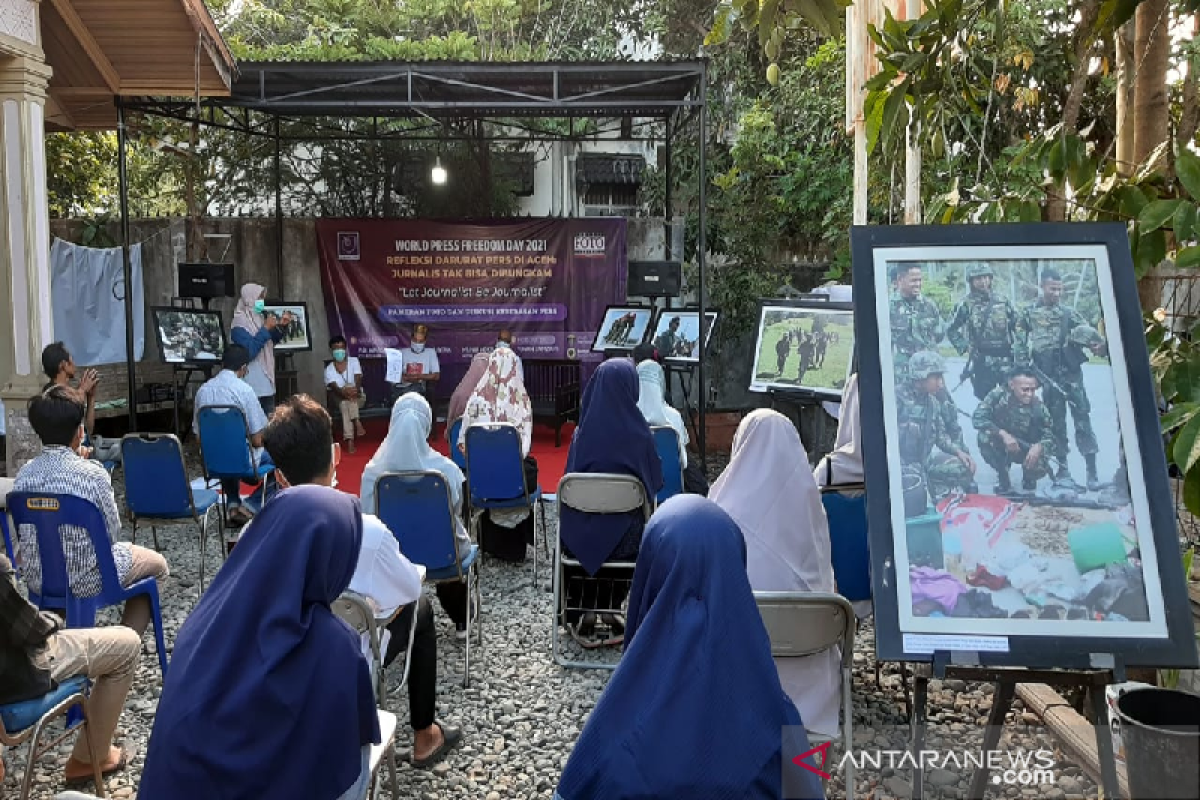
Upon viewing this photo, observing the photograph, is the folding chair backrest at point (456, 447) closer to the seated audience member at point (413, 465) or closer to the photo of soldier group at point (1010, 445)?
the seated audience member at point (413, 465)

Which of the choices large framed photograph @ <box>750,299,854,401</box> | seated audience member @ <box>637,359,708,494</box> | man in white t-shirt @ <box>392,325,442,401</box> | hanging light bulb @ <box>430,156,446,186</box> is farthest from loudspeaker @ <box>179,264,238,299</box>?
large framed photograph @ <box>750,299,854,401</box>

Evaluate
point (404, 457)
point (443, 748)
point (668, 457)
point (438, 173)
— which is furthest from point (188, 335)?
point (443, 748)

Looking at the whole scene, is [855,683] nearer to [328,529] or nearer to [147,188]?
[328,529]

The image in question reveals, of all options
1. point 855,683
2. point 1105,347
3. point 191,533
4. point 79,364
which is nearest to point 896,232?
point 1105,347

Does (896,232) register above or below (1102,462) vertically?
above

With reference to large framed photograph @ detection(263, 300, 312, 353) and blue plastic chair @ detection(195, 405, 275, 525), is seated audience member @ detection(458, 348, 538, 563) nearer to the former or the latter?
blue plastic chair @ detection(195, 405, 275, 525)

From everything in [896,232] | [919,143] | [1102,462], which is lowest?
[1102,462]

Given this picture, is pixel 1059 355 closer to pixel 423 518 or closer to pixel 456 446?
pixel 423 518

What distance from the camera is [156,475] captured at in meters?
5.32

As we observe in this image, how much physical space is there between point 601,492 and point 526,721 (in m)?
1.02

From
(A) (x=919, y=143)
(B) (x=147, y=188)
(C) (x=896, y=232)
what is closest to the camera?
(C) (x=896, y=232)

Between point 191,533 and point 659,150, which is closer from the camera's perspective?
point 191,533

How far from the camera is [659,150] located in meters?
14.9

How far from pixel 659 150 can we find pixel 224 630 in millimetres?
13668
